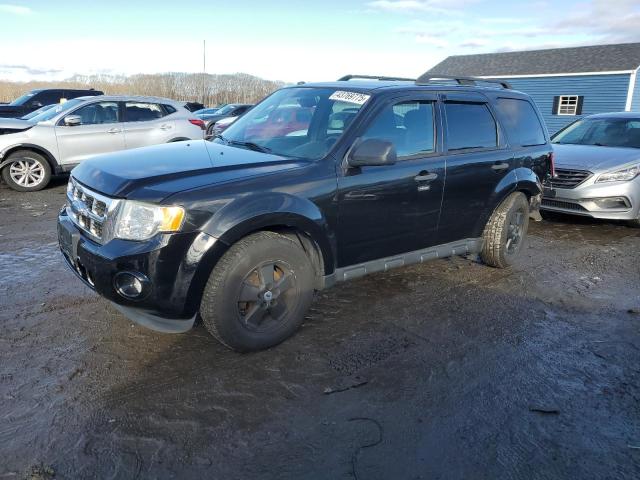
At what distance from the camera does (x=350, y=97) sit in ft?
13.9

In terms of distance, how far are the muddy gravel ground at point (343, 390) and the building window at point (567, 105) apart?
2879 centimetres

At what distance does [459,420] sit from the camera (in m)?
2.92

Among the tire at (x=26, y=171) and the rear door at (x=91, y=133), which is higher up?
the rear door at (x=91, y=133)

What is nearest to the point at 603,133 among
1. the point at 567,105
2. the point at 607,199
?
the point at 607,199

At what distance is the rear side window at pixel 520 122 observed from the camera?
5.34 metres

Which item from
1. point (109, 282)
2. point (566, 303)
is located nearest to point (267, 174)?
point (109, 282)

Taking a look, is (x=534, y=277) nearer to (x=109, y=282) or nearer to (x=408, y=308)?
(x=408, y=308)

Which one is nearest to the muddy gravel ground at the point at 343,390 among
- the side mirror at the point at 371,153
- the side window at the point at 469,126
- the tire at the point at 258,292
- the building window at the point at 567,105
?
the tire at the point at 258,292

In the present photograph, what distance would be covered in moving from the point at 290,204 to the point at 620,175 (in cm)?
607

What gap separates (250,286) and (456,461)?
167 centimetres

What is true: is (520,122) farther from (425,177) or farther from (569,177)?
(569,177)

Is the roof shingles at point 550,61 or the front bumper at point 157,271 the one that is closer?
the front bumper at point 157,271

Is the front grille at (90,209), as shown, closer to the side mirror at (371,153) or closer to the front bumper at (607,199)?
the side mirror at (371,153)

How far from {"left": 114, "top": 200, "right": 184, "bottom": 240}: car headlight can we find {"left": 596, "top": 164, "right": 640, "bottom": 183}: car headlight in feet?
21.6
